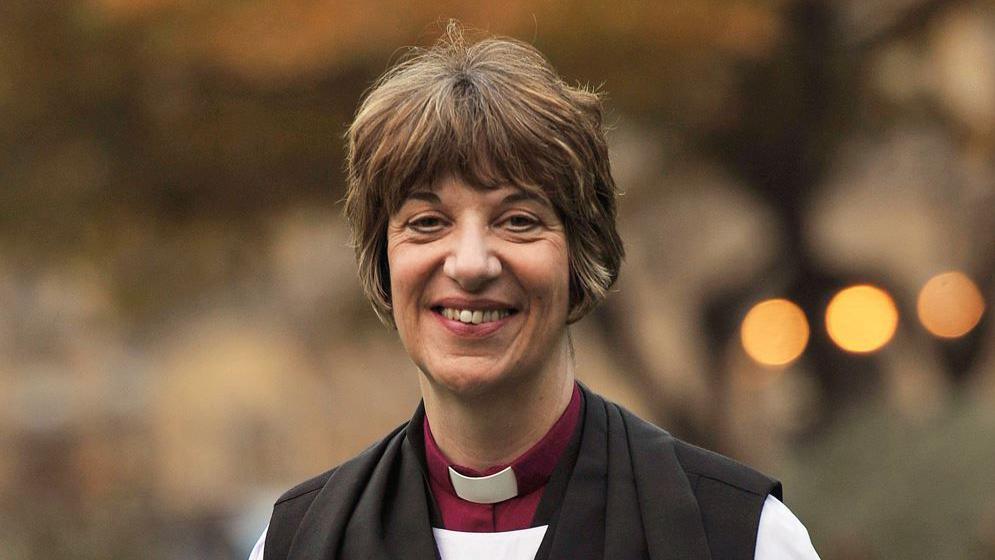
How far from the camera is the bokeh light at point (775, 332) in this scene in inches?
309

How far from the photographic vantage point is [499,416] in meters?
2.46

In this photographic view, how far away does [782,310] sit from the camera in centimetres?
789

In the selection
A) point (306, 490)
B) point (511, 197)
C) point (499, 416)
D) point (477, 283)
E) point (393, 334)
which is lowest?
point (306, 490)

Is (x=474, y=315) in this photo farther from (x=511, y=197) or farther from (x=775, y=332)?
(x=775, y=332)

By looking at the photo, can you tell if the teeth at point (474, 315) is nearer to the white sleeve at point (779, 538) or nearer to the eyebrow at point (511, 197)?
the eyebrow at point (511, 197)

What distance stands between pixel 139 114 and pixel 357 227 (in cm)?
609

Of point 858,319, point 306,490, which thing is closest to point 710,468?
point 306,490

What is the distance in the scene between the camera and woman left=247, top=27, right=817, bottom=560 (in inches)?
93.3

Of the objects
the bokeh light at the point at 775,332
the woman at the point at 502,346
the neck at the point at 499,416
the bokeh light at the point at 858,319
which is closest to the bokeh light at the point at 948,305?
the bokeh light at the point at 858,319

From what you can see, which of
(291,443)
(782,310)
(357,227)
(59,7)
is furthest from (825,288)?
(357,227)

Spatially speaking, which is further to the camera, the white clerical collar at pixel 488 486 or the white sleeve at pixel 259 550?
the white sleeve at pixel 259 550

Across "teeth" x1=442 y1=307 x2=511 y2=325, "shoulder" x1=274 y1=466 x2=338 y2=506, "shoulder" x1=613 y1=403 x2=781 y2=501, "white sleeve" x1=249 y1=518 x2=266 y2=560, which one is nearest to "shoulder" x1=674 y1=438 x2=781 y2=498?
"shoulder" x1=613 y1=403 x2=781 y2=501

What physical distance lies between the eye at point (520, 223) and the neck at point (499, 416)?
23 centimetres

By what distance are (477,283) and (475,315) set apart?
6 cm
